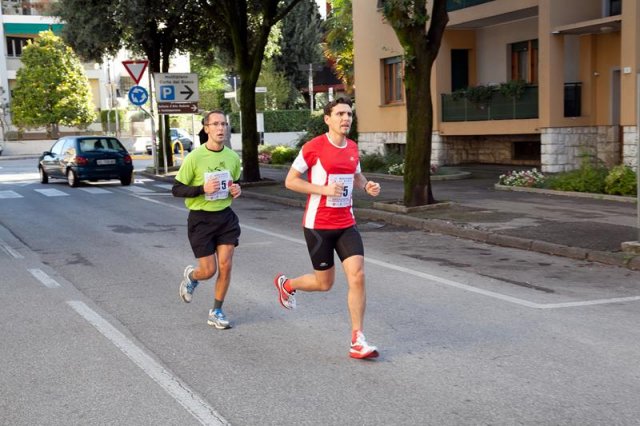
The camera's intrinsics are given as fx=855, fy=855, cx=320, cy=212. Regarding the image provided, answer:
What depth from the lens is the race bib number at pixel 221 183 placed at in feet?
23.5

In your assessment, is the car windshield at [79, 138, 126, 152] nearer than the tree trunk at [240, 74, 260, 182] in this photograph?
No

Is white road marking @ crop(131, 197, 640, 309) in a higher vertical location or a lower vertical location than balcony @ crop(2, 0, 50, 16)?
lower

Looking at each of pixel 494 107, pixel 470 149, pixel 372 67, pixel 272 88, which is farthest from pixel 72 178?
pixel 272 88

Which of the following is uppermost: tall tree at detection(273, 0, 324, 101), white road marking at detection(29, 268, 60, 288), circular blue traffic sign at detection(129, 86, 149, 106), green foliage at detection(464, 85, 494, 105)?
tall tree at detection(273, 0, 324, 101)

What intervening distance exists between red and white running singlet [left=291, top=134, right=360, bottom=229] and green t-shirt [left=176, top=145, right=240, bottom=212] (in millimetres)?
1138

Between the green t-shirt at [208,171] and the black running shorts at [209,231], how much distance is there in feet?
0.20

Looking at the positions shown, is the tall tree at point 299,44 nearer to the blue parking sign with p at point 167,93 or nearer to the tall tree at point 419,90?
the blue parking sign with p at point 167,93

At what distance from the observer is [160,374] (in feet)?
19.2

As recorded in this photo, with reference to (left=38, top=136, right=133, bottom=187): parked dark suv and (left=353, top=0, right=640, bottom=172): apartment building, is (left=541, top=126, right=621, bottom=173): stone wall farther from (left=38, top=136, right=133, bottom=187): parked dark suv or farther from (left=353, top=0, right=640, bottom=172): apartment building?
(left=38, top=136, right=133, bottom=187): parked dark suv

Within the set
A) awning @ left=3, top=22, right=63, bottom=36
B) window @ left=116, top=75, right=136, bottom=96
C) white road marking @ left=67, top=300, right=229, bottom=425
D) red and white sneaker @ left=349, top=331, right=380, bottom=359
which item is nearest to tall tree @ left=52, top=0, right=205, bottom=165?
white road marking @ left=67, top=300, right=229, bottom=425

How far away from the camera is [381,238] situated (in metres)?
13.0

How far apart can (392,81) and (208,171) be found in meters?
23.0

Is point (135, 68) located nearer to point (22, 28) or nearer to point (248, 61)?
point (248, 61)

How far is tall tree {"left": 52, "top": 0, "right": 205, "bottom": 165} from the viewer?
78.1ft
